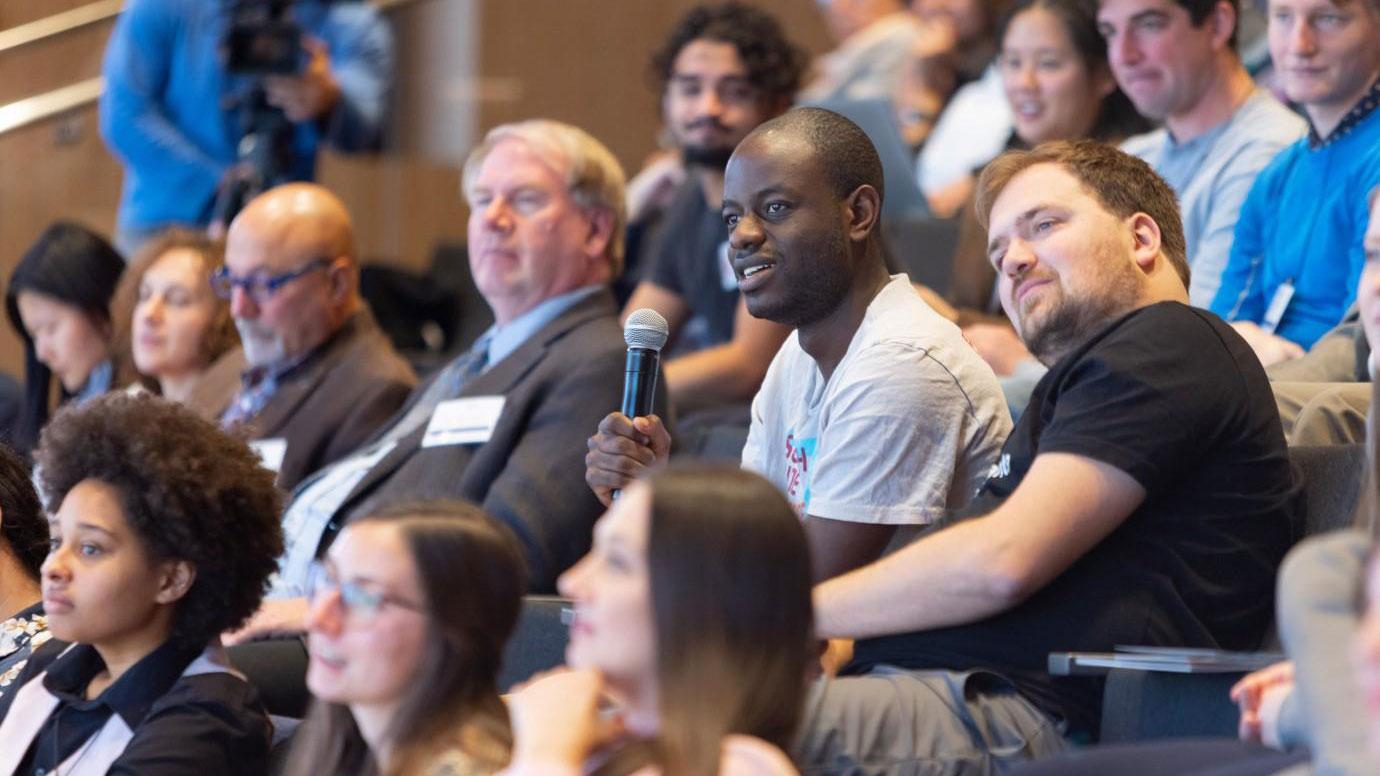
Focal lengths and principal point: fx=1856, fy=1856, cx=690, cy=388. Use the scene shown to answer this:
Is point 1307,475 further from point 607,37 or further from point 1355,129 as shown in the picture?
point 607,37

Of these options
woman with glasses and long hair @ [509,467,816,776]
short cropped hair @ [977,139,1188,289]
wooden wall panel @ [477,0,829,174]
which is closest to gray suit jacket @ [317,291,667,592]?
short cropped hair @ [977,139,1188,289]

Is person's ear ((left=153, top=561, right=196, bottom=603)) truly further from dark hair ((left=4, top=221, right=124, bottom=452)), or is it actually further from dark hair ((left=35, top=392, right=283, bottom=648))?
dark hair ((left=4, top=221, right=124, bottom=452))

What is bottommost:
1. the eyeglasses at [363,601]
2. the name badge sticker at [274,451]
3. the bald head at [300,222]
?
the name badge sticker at [274,451]

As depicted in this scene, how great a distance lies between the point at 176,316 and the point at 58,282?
48cm

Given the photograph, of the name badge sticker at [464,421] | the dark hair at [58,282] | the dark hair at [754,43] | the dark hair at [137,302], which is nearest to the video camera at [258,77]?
the dark hair at [58,282]

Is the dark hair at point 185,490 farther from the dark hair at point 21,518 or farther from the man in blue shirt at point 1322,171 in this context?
the man in blue shirt at point 1322,171

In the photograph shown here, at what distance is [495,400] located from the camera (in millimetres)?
3250

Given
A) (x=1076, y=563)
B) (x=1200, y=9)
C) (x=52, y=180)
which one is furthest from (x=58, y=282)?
(x=1076, y=563)

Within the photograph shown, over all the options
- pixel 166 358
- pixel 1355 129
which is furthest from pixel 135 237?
pixel 1355 129

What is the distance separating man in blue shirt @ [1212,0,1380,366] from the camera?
3074 millimetres

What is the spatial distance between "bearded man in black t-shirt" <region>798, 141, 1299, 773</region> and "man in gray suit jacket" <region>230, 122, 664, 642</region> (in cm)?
90

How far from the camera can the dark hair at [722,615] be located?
1.58 metres

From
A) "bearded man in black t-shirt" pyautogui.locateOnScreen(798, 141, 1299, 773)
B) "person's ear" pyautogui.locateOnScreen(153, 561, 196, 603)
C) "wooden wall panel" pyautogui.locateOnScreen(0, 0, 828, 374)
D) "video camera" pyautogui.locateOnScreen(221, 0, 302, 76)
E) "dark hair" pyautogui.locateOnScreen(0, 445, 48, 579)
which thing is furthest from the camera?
"wooden wall panel" pyautogui.locateOnScreen(0, 0, 828, 374)

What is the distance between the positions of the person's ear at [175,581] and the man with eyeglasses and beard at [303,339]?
122cm
